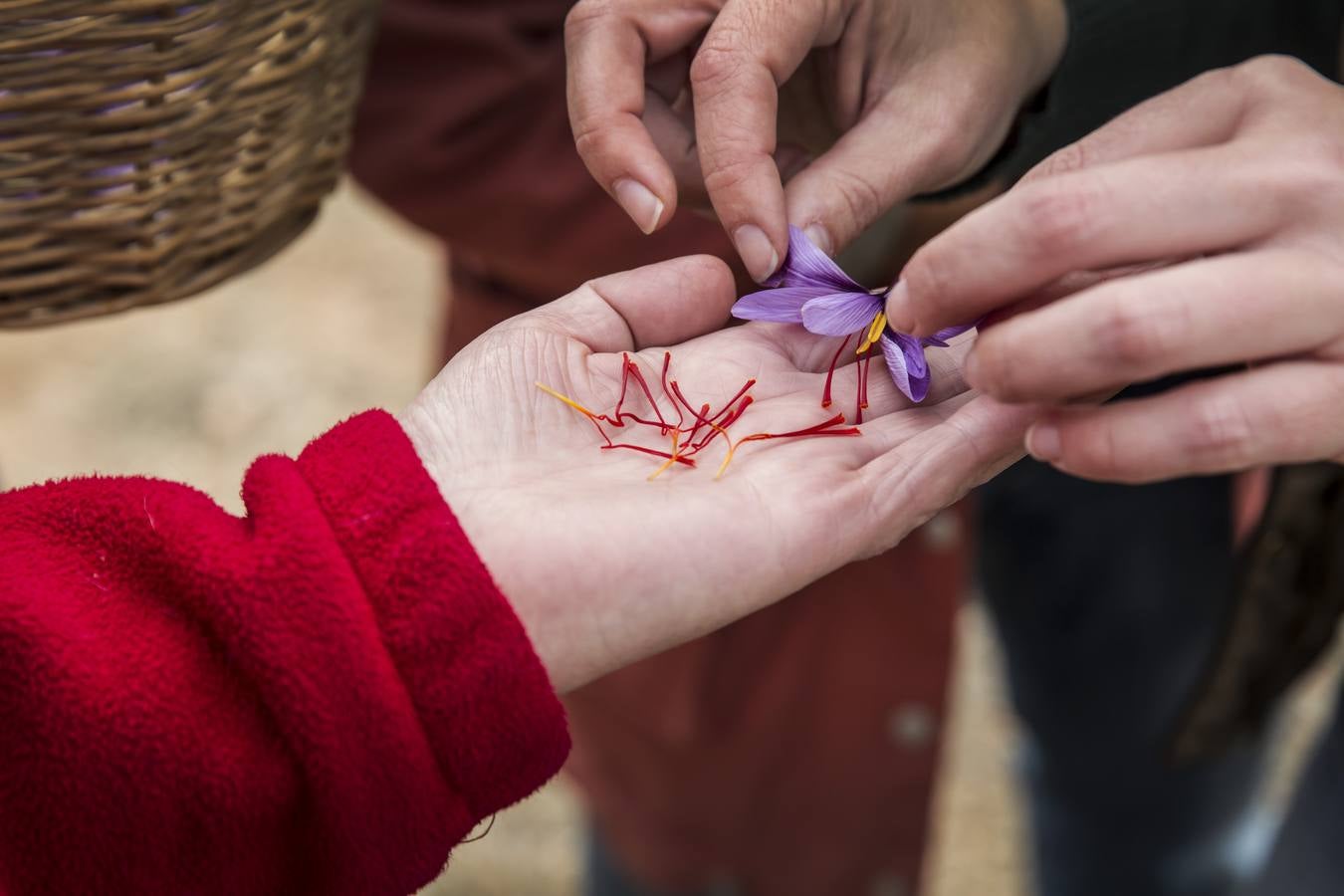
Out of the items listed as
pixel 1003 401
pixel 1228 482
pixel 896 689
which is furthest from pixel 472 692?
pixel 1228 482

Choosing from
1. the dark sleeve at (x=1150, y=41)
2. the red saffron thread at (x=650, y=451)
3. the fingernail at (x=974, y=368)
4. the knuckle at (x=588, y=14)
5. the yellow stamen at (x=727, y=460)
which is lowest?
the red saffron thread at (x=650, y=451)

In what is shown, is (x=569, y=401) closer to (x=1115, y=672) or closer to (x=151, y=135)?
(x=151, y=135)

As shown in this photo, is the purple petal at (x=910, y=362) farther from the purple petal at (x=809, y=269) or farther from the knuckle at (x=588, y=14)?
the knuckle at (x=588, y=14)

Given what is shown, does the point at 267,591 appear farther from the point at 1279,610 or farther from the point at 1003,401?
the point at 1279,610

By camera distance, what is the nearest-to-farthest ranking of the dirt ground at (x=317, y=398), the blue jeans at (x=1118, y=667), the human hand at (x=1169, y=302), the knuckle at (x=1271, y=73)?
the human hand at (x=1169, y=302)
the knuckle at (x=1271, y=73)
the blue jeans at (x=1118, y=667)
the dirt ground at (x=317, y=398)

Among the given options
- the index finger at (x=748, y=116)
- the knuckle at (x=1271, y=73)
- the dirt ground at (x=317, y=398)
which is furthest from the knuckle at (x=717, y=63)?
the dirt ground at (x=317, y=398)

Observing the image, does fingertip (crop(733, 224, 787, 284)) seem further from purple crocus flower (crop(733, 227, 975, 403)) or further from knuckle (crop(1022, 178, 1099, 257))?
knuckle (crop(1022, 178, 1099, 257))
